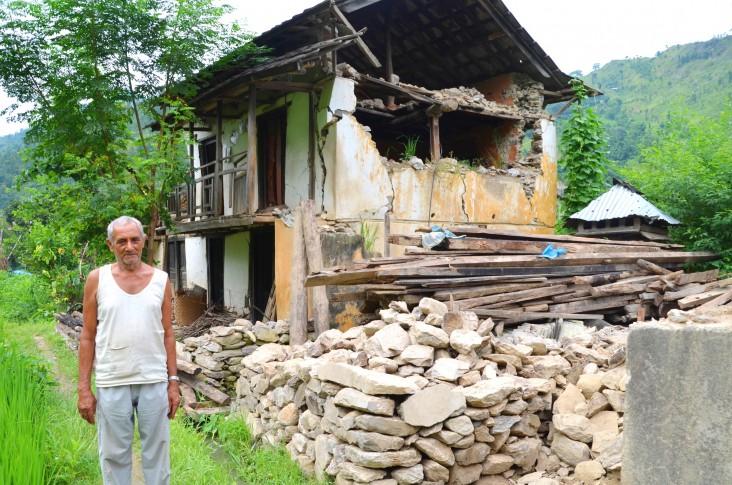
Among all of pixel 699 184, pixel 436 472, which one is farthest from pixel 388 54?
pixel 436 472

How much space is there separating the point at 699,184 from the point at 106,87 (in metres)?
10.0

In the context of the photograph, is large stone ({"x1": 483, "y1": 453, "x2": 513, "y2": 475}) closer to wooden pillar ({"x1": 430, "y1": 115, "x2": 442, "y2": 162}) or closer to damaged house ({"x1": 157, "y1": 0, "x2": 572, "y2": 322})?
damaged house ({"x1": 157, "y1": 0, "x2": 572, "y2": 322})

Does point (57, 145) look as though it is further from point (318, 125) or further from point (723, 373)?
point (723, 373)

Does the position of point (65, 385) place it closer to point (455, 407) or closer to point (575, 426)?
point (455, 407)

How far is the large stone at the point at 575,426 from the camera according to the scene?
4.40 metres

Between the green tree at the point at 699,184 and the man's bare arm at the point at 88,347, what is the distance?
8.96 metres

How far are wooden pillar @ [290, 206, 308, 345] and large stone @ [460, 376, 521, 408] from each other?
12.3 feet

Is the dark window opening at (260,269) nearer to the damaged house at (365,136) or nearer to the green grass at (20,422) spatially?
the damaged house at (365,136)

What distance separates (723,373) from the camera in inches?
90.6


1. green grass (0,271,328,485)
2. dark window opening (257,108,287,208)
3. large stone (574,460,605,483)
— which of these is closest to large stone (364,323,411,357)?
green grass (0,271,328,485)

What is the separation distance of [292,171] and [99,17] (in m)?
4.09

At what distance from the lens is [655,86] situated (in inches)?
1485

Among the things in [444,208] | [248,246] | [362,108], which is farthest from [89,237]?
[444,208]

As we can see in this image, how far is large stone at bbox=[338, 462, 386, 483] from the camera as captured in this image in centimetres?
424
